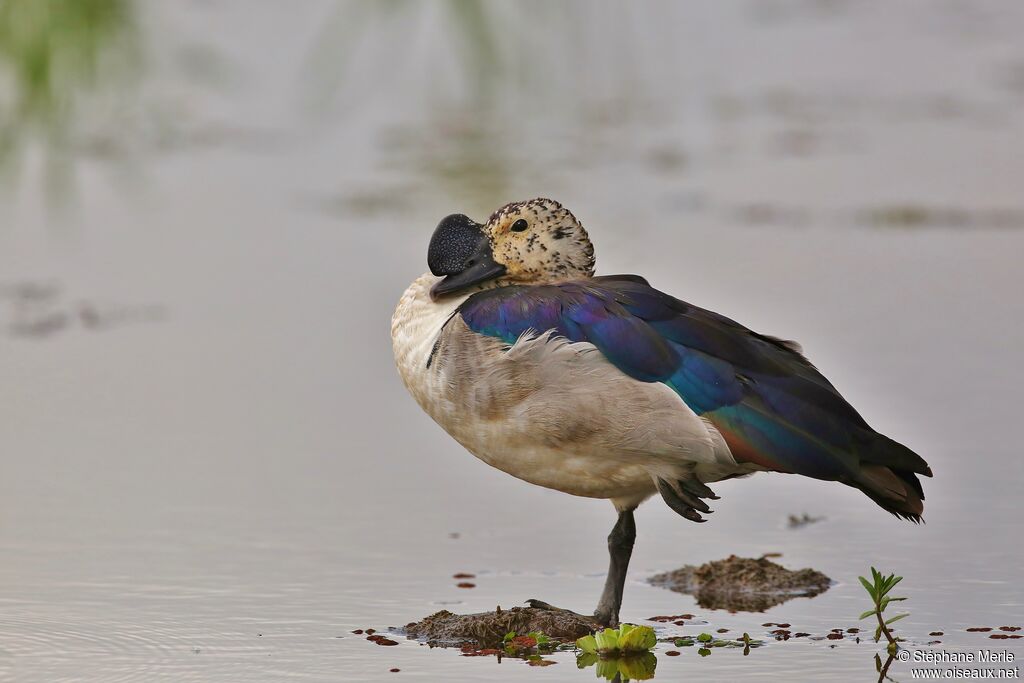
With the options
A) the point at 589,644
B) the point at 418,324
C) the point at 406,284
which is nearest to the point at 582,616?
the point at 589,644

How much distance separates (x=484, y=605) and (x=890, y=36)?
34.4ft

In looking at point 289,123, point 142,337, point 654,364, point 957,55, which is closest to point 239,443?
point 142,337

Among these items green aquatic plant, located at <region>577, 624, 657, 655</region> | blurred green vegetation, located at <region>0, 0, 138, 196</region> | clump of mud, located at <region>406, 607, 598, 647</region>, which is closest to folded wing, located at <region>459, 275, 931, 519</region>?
green aquatic plant, located at <region>577, 624, 657, 655</region>

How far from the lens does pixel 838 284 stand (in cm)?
1002

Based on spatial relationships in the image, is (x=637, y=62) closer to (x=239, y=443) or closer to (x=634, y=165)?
(x=634, y=165)

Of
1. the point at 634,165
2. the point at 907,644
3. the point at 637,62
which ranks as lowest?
the point at 907,644

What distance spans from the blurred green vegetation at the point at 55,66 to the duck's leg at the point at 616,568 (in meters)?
5.45

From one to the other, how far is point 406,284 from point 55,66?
7.83 ft

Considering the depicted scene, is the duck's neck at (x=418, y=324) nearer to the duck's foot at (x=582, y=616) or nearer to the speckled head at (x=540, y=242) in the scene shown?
the speckled head at (x=540, y=242)

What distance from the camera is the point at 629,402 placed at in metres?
5.88

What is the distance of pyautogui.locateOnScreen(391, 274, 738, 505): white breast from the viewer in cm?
586

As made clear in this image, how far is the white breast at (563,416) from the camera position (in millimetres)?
5863

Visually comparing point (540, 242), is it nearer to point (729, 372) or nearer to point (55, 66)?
Result: point (729, 372)

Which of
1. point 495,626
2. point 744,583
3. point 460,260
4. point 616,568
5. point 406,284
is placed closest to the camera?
point 495,626
